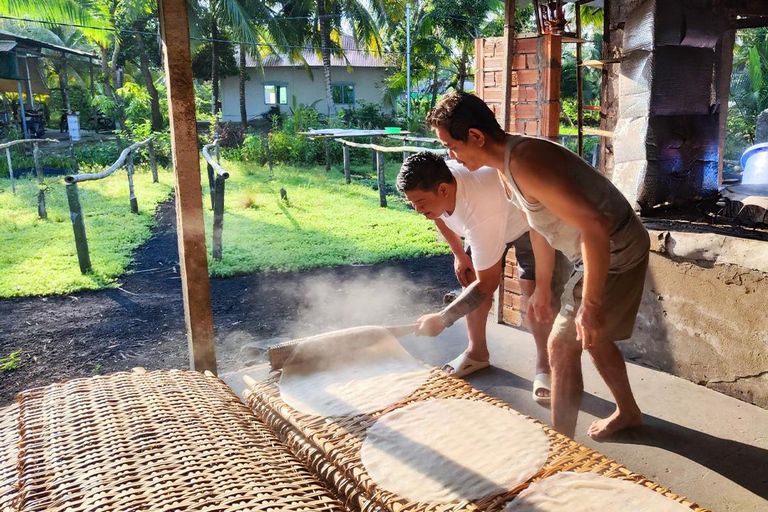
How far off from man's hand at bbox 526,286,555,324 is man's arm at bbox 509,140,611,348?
70 cm

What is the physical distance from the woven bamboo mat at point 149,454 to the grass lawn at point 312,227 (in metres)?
4.32

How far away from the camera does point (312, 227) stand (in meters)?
8.51

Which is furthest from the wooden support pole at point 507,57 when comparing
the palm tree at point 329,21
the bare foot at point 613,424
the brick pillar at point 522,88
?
the palm tree at point 329,21

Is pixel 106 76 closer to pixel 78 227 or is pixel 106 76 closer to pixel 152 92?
pixel 152 92

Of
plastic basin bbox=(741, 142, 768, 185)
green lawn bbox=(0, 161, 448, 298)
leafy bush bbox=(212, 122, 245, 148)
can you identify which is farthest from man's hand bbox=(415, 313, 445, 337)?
leafy bush bbox=(212, 122, 245, 148)

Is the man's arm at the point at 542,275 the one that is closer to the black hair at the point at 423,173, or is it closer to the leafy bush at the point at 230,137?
the black hair at the point at 423,173

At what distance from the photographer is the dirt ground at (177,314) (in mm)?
4035

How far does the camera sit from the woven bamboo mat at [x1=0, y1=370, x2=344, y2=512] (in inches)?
58.4

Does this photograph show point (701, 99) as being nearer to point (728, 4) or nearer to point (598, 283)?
point (728, 4)

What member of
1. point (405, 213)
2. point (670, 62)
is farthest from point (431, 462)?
point (405, 213)

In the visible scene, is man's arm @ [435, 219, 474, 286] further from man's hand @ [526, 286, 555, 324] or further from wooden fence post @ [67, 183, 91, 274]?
wooden fence post @ [67, 183, 91, 274]

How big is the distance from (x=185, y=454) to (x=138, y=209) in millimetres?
8282

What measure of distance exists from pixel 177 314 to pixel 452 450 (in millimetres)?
3813

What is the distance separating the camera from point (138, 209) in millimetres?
9102
